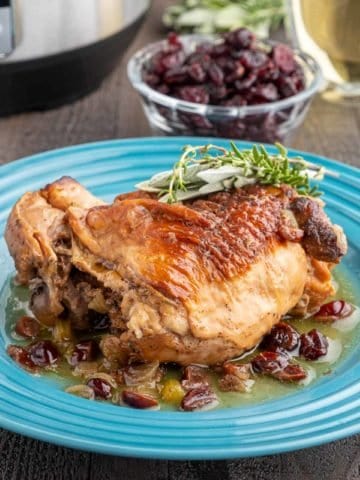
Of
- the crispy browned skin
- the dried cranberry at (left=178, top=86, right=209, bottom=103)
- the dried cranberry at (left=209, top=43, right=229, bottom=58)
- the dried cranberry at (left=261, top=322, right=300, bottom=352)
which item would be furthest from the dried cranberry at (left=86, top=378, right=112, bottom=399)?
the dried cranberry at (left=209, top=43, right=229, bottom=58)

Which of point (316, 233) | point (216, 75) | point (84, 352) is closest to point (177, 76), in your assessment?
point (216, 75)

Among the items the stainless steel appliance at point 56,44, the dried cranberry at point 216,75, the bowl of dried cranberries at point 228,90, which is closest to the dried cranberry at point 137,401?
the bowl of dried cranberries at point 228,90

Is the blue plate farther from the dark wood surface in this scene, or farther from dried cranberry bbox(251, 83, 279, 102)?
dried cranberry bbox(251, 83, 279, 102)

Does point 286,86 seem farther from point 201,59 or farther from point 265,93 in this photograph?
point 201,59

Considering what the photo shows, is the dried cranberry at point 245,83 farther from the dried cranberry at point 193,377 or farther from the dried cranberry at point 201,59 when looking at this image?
the dried cranberry at point 193,377

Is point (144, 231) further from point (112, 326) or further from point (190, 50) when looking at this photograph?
point (190, 50)

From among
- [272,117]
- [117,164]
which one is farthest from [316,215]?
[272,117]
